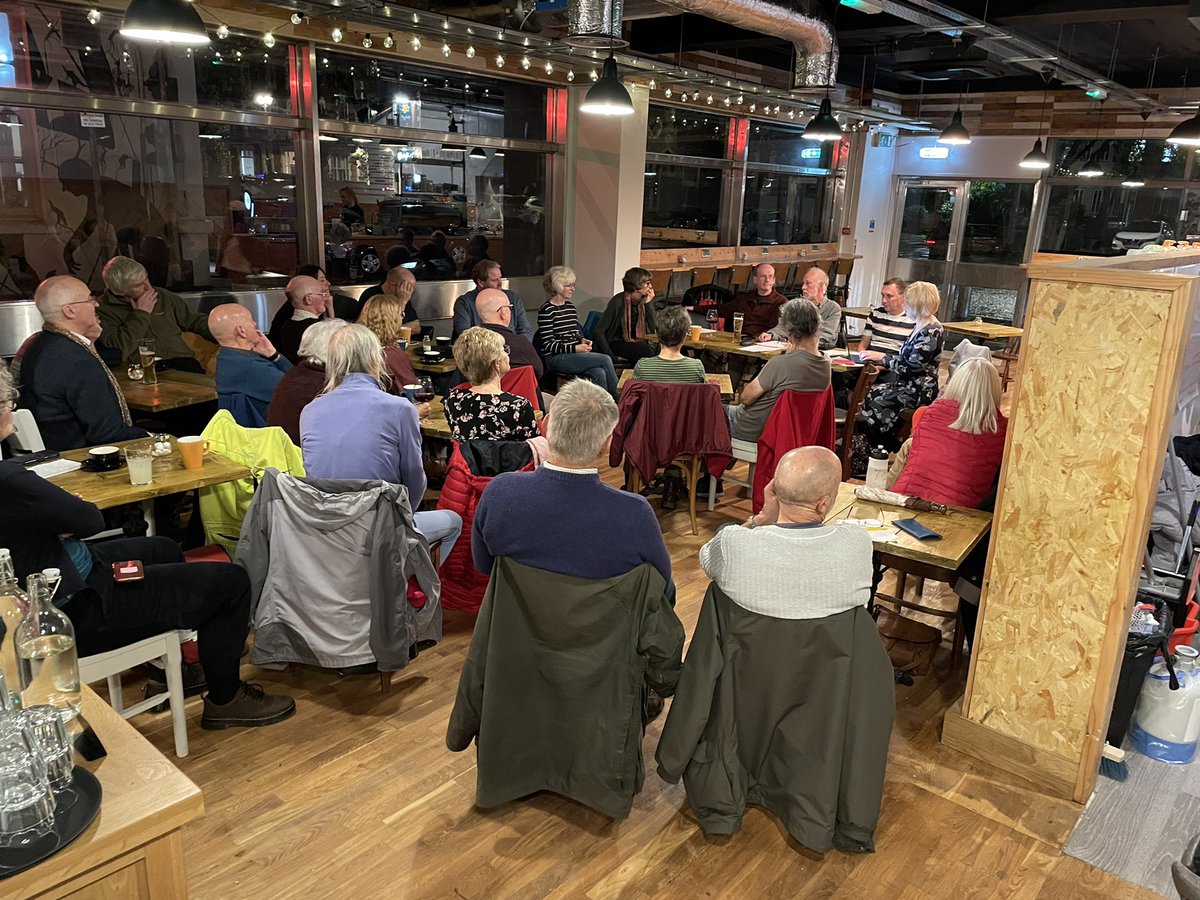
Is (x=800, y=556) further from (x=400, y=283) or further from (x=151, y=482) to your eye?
(x=400, y=283)

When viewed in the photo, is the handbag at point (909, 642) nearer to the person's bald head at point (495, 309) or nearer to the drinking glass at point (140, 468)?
the person's bald head at point (495, 309)

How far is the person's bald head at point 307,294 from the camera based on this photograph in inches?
213

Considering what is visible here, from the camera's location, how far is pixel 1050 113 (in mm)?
11516

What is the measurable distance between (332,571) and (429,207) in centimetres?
535

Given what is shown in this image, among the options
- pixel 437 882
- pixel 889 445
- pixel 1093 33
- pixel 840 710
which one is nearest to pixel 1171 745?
pixel 840 710

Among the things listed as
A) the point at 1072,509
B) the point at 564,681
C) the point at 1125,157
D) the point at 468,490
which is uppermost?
the point at 1125,157

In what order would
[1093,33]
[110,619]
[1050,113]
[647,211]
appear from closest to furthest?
[110,619] → [1093,33] → [647,211] → [1050,113]

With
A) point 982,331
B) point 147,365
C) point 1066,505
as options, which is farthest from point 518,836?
point 982,331

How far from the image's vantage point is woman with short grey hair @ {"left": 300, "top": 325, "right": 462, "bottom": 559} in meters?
3.35

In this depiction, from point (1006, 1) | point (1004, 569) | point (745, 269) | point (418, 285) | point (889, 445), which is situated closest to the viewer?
point (1004, 569)

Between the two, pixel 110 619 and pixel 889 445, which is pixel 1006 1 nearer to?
pixel 889 445

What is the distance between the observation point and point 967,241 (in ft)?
41.4

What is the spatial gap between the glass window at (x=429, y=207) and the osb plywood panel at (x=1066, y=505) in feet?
18.4

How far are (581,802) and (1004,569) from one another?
1.57 meters
